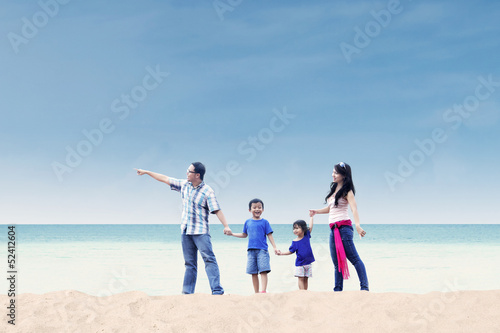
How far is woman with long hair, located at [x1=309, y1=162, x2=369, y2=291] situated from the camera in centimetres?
575

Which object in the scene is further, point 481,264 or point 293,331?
point 481,264

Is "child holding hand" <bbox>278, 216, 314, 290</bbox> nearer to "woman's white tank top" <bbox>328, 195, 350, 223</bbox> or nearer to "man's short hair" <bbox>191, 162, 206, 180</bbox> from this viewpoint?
"woman's white tank top" <bbox>328, 195, 350, 223</bbox>

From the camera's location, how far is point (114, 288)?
10.3 m

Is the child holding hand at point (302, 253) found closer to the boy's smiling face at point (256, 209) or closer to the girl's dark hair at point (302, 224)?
the girl's dark hair at point (302, 224)

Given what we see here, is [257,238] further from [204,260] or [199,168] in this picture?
[199,168]

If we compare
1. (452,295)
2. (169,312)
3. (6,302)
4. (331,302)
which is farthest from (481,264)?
(6,302)

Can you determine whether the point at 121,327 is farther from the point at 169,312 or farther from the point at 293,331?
the point at 293,331

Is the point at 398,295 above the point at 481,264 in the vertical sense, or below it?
above

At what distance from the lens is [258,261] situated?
635cm

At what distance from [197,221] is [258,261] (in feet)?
3.89

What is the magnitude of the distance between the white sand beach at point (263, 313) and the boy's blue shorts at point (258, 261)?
107 centimetres

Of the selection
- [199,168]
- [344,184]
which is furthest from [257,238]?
[344,184]

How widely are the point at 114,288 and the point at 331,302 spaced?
684 centimetres

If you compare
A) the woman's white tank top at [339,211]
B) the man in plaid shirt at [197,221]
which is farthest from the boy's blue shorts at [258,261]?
the woman's white tank top at [339,211]
